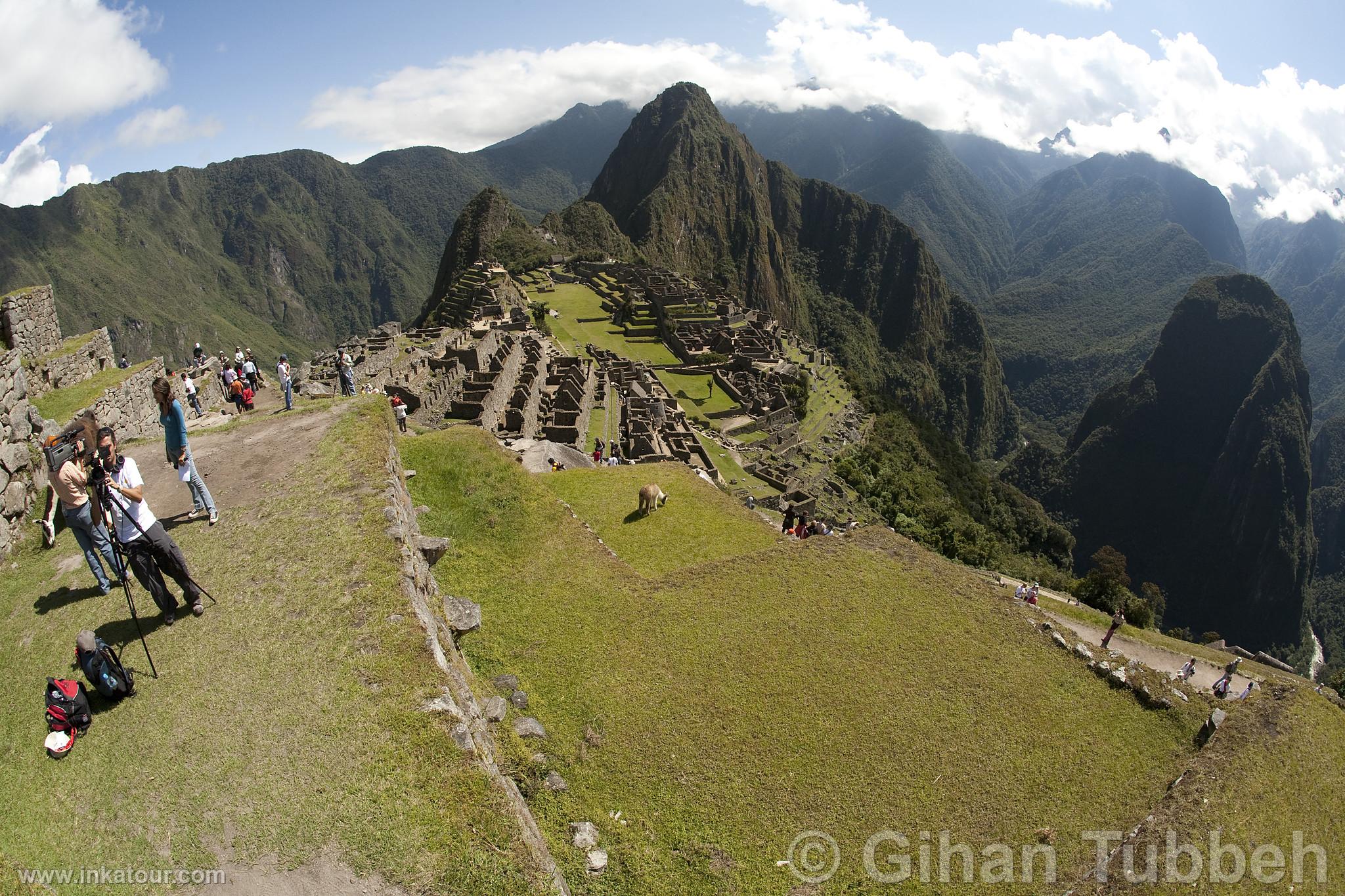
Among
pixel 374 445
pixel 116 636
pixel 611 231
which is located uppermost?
pixel 611 231

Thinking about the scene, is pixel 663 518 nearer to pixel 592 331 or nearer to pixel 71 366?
pixel 71 366

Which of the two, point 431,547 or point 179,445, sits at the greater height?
point 179,445

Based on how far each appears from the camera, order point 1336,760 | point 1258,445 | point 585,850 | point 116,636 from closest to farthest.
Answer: point 585,850, point 116,636, point 1336,760, point 1258,445

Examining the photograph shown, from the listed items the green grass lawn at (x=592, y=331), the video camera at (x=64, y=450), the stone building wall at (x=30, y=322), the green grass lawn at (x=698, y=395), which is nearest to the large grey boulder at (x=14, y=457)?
the video camera at (x=64, y=450)

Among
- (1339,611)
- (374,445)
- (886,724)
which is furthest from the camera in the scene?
(1339,611)

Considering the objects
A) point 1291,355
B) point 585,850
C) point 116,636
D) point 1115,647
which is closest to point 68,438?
point 116,636

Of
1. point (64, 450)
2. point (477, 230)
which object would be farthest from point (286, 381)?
point (477, 230)

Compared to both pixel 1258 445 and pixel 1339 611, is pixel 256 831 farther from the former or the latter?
pixel 1258 445

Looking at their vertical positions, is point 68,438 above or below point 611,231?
below
